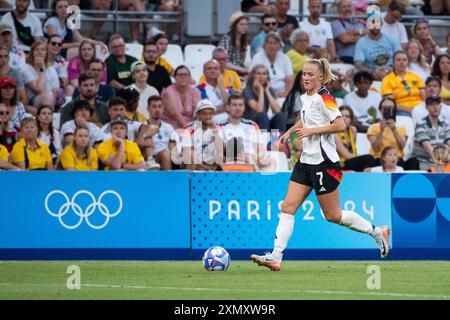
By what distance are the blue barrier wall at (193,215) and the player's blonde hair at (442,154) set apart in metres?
2.38

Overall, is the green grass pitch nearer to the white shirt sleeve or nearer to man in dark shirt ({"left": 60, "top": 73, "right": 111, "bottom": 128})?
the white shirt sleeve

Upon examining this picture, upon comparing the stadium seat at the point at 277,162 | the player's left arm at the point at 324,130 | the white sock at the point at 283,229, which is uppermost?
the player's left arm at the point at 324,130

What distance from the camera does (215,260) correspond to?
1272 centimetres

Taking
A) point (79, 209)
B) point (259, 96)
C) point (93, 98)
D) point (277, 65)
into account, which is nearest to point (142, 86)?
point (93, 98)

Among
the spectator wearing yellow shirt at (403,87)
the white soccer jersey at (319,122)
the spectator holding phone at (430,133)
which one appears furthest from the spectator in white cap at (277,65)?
the white soccer jersey at (319,122)

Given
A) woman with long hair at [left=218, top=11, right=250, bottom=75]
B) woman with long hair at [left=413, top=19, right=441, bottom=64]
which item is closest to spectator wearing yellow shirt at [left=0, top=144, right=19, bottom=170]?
woman with long hair at [left=218, top=11, right=250, bottom=75]

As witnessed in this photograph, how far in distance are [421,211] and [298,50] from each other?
5954 mm

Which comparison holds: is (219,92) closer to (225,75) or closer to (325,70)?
(225,75)

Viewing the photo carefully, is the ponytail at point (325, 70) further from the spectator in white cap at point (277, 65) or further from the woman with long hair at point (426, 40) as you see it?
the woman with long hair at point (426, 40)

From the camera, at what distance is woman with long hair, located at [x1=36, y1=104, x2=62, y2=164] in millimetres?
17225

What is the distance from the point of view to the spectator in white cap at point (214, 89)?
19.2 metres

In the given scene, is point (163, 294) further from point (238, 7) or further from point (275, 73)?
point (238, 7)

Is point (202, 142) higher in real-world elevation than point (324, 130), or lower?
lower
